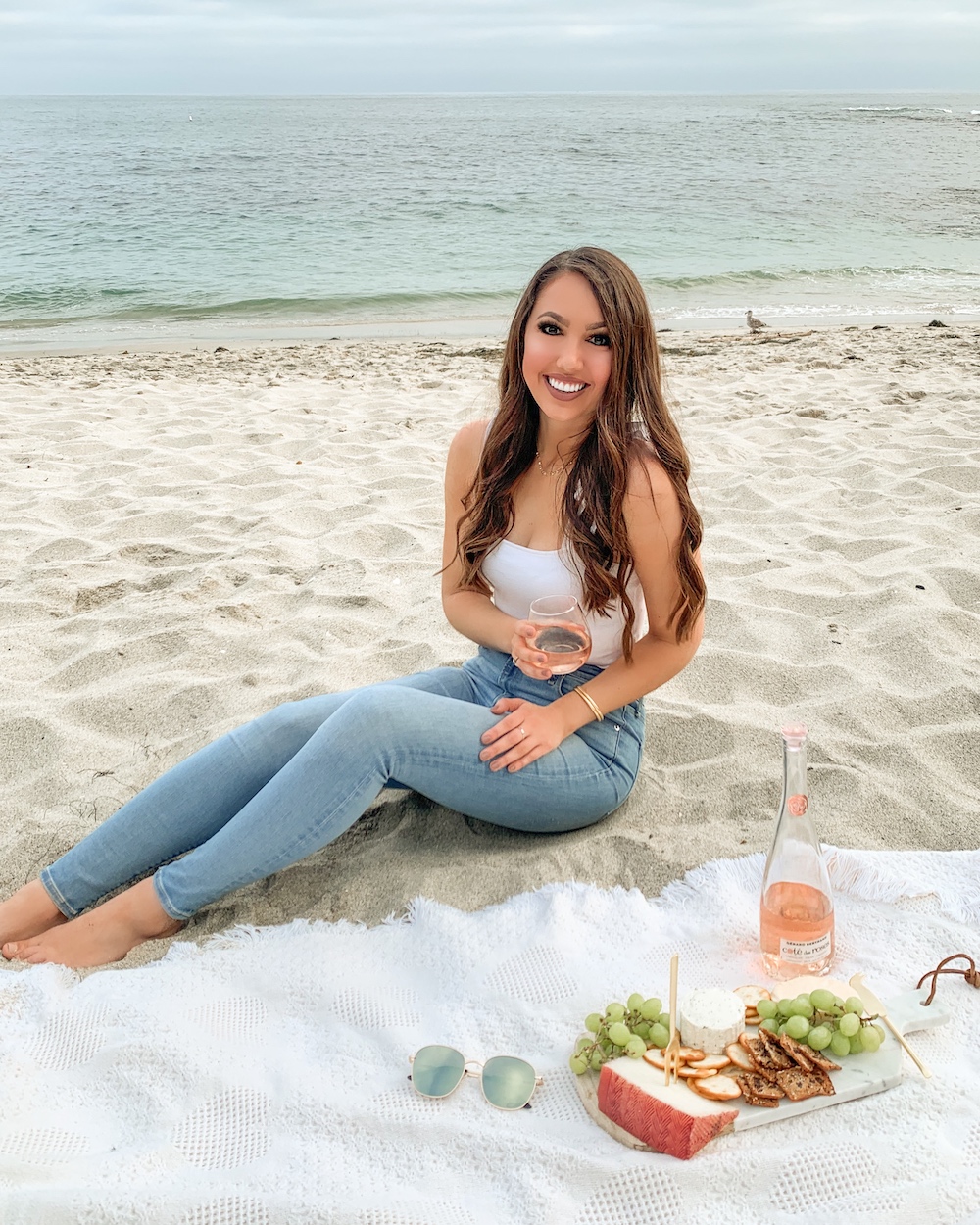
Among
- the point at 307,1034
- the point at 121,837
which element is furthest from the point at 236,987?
the point at 121,837

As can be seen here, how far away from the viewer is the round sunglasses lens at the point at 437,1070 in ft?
6.31

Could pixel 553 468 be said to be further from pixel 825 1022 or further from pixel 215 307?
pixel 215 307

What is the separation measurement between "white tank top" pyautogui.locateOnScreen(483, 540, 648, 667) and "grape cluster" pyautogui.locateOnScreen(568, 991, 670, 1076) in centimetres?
95

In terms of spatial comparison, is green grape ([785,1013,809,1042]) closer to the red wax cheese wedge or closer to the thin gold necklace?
Answer: the red wax cheese wedge

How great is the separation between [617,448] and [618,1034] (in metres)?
1.26

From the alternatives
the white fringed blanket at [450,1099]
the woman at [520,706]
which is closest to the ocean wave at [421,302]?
the woman at [520,706]

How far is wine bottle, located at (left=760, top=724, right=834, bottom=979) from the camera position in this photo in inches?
85.2

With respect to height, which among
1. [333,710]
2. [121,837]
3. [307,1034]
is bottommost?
[307,1034]

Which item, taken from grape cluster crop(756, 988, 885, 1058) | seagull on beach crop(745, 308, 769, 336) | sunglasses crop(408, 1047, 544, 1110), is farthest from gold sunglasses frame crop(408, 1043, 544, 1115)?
seagull on beach crop(745, 308, 769, 336)

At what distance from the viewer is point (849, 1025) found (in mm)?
1876

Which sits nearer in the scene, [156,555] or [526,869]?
[526,869]

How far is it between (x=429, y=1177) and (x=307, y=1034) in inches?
17.9

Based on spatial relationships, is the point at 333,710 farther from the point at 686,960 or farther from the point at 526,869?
the point at 686,960

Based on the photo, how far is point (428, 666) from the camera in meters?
3.60
